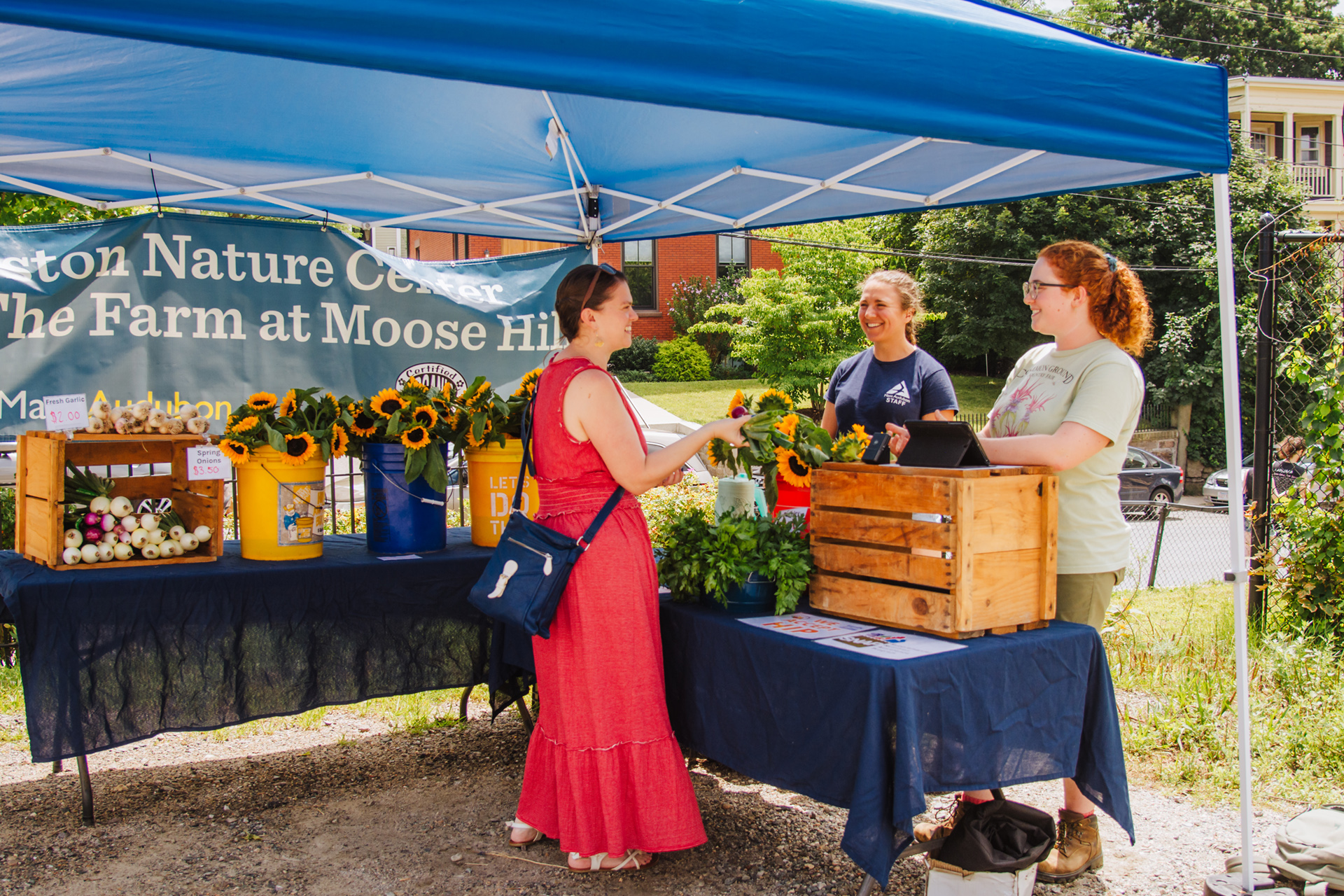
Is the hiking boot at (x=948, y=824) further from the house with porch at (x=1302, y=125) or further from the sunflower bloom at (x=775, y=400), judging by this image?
the house with porch at (x=1302, y=125)

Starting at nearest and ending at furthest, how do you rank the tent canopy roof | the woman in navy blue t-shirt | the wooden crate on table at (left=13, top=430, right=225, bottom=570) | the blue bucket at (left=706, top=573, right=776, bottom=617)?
the tent canopy roof, the blue bucket at (left=706, top=573, right=776, bottom=617), the wooden crate on table at (left=13, top=430, right=225, bottom=570), the woman in navy blue t-shirt

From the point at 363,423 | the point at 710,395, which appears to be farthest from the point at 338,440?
the point at 710,395

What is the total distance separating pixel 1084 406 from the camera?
99.7 inches

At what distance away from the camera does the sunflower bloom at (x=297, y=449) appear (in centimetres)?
323

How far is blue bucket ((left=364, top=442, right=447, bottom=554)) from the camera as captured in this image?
344 cm

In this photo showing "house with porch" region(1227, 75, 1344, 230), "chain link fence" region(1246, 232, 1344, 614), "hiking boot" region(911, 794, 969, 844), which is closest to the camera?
"hiking boot" region(911, 794, 969, 844)

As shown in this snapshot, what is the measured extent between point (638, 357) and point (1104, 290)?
21274 mm

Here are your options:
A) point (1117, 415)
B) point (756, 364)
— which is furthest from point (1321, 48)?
point (1117, 415)

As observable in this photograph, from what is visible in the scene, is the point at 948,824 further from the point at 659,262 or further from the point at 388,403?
the point at 659,262

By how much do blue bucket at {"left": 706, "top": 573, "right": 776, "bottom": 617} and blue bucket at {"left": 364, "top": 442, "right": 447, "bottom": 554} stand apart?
130 centimetres

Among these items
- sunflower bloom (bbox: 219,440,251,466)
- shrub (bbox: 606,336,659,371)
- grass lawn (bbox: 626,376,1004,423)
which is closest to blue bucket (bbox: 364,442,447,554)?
sunflower bloom (bbox: 219,440,251,466)

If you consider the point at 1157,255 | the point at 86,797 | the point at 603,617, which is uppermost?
the point at 1157,255

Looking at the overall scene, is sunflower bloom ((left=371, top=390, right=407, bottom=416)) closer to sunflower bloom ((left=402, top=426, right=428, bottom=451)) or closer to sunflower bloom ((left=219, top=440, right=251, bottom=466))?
sunflower bloom ((left=402, top=426, right=428, bottom=451))

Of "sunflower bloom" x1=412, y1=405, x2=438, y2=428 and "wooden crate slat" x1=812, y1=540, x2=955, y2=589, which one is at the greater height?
"sunflower bloom" x1=412, y1=405, x2=438, y2=428
